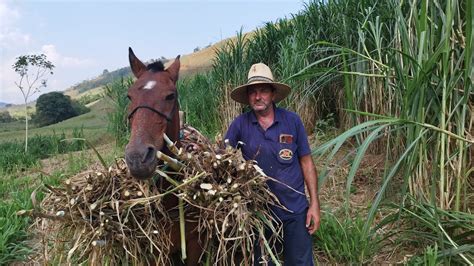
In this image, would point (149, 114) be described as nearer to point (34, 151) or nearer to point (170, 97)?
point (170, 97)

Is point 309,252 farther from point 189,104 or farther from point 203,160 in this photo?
point 189,104

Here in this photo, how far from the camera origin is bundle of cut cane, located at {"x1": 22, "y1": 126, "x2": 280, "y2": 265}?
2064 mm

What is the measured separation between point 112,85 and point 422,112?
8.35 m

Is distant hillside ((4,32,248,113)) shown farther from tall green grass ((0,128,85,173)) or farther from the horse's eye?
tall green grass ((0,128,85,173))

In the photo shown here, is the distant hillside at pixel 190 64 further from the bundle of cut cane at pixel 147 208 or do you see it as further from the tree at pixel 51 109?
the tree at pixel 51 109

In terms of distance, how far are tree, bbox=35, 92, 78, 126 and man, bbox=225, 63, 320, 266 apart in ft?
124

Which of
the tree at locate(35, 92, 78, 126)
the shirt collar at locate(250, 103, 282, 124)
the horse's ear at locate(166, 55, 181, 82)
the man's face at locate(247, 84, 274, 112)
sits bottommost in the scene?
the tree at locate(35, 92, 78, 126)

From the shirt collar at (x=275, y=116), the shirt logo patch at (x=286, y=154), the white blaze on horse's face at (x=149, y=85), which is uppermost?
the white blaze on horse's face at (x=149, y=85)

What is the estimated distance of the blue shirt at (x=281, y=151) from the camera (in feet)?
8.35

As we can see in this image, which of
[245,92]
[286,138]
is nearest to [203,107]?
[245,92]

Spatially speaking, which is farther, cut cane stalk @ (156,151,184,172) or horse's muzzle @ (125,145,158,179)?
cut cane stalk @ (156,151,184,172)

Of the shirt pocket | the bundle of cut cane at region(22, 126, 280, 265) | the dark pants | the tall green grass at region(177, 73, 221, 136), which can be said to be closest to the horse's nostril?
the bundle of cut cane at region(22, 126, 280, 265)

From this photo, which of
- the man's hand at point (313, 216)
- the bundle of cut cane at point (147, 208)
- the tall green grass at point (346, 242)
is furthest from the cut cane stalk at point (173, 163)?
the tall green grass at point (346, 242)

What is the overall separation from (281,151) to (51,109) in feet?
127
